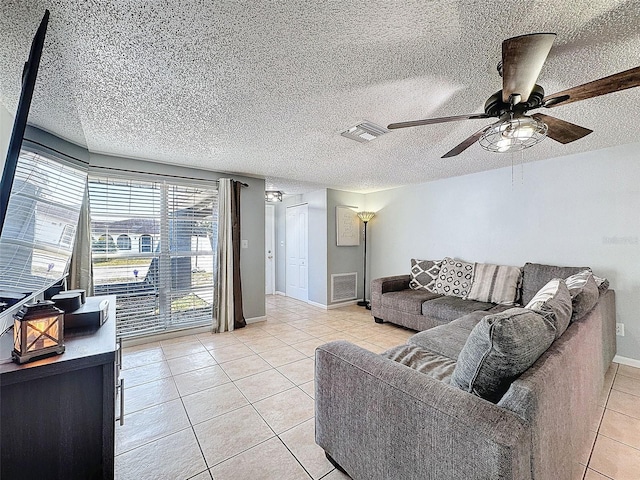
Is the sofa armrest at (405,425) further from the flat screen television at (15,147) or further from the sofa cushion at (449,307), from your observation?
the sofa cushion at (449,307)

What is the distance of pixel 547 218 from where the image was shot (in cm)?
320

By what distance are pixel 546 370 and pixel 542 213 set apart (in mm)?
3000

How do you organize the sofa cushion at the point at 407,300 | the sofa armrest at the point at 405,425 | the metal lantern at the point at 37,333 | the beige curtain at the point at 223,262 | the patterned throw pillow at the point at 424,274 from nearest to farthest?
the sofa armrest at the point at 405,425, the metal lantern at the point at 37,333, the sofa cushion at the point at 407,300, the beige curtain at the point at 223,262, the patterned throw pillow at the point at 424,274

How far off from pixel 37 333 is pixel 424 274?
4.05 m

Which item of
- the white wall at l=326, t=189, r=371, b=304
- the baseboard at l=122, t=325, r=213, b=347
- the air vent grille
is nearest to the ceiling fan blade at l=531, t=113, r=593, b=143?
the white wall at l=326, t=189, r=371, b=304

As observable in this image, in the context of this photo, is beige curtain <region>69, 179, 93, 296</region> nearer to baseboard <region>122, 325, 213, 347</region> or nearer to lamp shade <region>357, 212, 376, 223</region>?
baseboard <region>122, 325, 213, 347</region>

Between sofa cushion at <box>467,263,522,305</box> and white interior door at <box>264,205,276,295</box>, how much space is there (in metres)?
4.34

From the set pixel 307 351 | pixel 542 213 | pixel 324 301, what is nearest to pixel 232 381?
pixel 307 351

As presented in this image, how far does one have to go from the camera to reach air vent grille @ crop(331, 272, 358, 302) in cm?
503

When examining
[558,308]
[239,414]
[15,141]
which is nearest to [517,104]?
[558,308]

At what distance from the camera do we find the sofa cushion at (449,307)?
10.2 ft

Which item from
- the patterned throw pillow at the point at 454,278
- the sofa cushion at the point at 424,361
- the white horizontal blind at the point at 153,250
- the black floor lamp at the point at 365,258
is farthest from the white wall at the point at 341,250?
the sofa cushion at the point at 424,361

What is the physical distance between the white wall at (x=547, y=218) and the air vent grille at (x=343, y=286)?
103 centimetres

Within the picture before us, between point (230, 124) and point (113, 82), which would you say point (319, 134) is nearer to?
point (230, 124)
